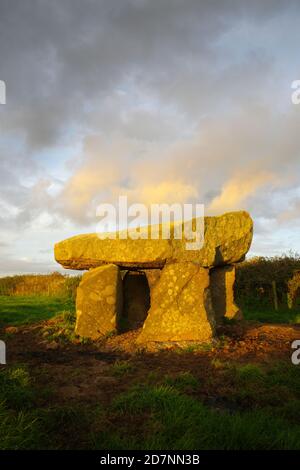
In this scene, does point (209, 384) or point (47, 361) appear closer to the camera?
point (209, 384)

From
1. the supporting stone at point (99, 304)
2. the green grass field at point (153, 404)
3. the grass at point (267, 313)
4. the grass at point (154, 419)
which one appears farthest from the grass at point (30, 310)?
the grass at point (154, 419)

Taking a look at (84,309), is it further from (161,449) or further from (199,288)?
(161,449)

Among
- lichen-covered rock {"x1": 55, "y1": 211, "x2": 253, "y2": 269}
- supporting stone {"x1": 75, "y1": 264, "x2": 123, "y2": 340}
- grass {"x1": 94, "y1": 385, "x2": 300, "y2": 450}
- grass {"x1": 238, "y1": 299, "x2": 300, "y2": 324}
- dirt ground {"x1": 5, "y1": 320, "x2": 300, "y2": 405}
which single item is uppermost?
lichen-covered rock {"x1": 55, "y1": 211, "x2": 253, "y2": 269}

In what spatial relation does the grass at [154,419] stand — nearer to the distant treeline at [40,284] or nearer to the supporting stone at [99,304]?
the supporting stone at [99,304]

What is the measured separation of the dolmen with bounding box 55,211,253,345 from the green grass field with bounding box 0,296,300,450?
1193mm

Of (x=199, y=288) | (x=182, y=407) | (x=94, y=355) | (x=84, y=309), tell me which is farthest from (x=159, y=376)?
(x=84, y=309)

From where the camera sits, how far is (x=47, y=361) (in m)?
8.09

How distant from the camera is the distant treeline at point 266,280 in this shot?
17.5m

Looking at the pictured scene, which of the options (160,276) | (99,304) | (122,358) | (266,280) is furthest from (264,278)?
(122,358)

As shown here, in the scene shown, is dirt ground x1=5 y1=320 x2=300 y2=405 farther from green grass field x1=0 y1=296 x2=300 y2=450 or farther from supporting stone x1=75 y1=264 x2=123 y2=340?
supporting stone x1=75 y1=264 x2=123 y2=340

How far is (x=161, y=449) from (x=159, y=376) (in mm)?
2560

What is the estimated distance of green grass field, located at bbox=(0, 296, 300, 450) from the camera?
4.36 m

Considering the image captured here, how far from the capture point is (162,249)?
9875 mm

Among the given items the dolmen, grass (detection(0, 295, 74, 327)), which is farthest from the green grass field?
grass (detection(0, 295, 74, 327))
